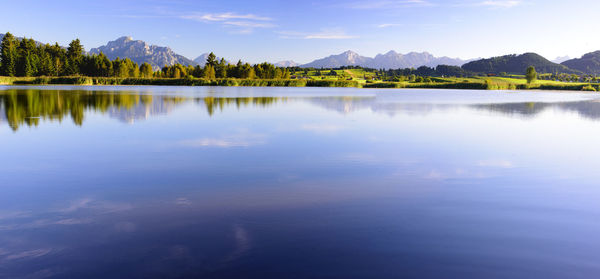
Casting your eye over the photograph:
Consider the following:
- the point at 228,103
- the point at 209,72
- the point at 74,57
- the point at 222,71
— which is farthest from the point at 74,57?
the point at 228,103

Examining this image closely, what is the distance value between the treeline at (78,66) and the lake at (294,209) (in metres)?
128

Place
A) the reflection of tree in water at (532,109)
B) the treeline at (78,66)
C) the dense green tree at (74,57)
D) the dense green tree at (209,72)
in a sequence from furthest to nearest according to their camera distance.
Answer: the dense green tree at (209,72) → the dense green tree at (74,57) → the treeline at (78,66) → the reflection of tree in water at (532,109)

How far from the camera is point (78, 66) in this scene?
440ft

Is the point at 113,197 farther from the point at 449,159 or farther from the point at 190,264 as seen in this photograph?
the point at 449,159

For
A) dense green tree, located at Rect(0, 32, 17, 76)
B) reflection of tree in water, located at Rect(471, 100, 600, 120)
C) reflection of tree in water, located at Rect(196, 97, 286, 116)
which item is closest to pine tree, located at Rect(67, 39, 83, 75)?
dense green tree, located at Rect(0, 32, 17, 76)

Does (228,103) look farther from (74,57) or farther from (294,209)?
(74,57)

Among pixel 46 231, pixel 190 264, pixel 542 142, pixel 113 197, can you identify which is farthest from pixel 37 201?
pixel 542 142

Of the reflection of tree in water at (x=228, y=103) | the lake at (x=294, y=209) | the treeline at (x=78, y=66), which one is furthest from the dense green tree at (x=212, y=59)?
the lake at (x=294, y=209)

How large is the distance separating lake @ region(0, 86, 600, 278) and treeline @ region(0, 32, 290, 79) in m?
128

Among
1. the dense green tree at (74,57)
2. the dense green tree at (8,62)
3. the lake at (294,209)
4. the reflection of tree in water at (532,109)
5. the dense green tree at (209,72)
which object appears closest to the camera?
the lake at (294,209)

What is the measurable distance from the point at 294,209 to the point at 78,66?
152 metres

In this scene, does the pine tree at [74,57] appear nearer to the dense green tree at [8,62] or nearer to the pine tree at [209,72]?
the dense green tree at [8,62]

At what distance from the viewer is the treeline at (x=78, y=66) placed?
116 metres

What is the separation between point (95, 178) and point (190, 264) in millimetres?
5839
